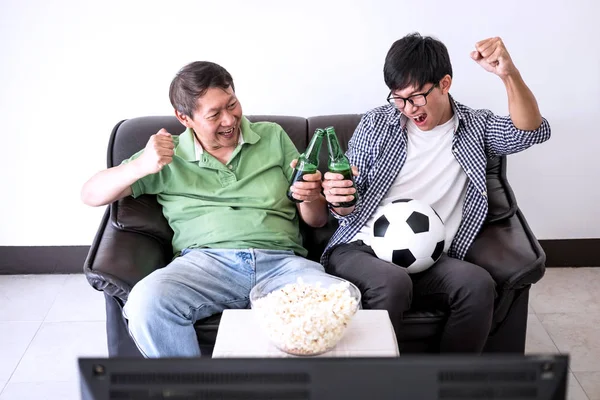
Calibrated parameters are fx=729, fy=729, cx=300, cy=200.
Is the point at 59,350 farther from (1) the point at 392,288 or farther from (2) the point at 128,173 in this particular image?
(1) the point at 392,288

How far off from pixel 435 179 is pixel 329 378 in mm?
1674

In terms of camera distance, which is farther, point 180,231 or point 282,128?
point 282,128

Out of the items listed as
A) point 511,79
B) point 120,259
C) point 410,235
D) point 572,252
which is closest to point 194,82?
point 120,259

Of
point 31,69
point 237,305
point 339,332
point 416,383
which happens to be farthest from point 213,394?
point 31,69

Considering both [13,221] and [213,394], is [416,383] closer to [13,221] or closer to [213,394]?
[213,394]

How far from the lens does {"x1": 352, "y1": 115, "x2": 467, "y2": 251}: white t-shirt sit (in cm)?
229

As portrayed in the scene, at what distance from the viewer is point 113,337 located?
213cm

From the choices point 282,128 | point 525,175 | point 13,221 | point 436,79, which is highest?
point 436,79

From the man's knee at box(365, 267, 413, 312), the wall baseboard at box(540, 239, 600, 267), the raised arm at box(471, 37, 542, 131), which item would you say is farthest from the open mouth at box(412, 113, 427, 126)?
the wall baseboard at box(540, 239, 600, 267)

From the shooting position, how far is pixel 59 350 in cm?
253

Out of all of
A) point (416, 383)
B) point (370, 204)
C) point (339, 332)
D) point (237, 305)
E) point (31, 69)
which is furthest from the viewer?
point (31, 69)

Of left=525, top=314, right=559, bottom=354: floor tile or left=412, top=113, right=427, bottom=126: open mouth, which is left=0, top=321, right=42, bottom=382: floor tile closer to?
left=412, top=113, right=427, bottom=126: open mouth

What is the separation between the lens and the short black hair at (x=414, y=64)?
2.16m

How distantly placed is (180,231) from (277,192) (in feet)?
1.08
